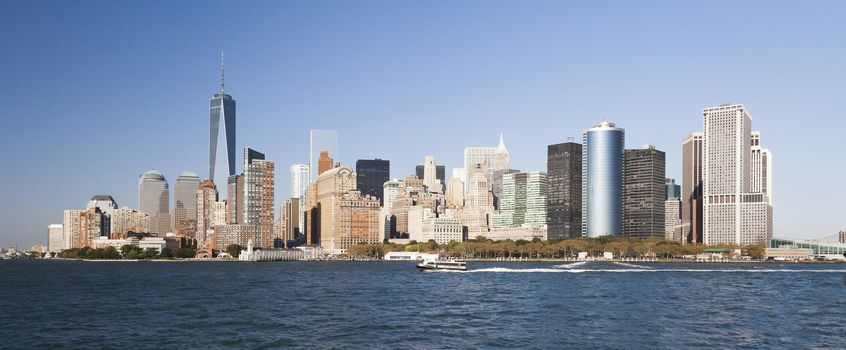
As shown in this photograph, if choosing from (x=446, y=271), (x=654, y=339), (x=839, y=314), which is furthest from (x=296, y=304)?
(x=446, y=271)

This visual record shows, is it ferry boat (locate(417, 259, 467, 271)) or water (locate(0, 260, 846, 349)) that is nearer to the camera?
water (locate(0, 260, 846, 349))

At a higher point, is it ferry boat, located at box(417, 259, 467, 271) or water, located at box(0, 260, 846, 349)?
water, located at box(0, 260, 846, 349)

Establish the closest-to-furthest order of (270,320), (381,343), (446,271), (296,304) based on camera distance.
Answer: (381,343), (270,320), (296,304), (446,271)

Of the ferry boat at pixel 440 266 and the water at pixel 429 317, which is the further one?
the ferry boat at pixel 440 266

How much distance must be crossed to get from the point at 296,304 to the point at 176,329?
25998 mm

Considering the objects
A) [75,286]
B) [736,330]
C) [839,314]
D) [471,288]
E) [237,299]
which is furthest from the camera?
[75,286]

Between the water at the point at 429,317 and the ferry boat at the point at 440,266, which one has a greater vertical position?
the water at the point at 429,317

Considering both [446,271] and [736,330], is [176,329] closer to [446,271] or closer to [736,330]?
[736,330]

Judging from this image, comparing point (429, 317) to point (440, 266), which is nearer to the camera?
point (429, 317)

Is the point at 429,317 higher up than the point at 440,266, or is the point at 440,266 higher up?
the point at 429,317

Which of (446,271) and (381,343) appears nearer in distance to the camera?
(381,343)

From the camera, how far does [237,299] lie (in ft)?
339

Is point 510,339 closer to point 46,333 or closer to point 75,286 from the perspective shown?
point 46,333

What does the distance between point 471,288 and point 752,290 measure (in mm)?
39764
